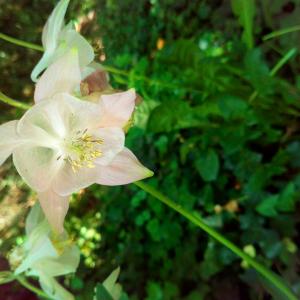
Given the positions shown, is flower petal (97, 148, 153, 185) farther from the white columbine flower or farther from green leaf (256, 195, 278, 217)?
green leaf (256, 195, 278, 217)

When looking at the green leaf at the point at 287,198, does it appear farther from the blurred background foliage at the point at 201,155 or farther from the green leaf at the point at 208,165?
the green leaf at the point at 208,165

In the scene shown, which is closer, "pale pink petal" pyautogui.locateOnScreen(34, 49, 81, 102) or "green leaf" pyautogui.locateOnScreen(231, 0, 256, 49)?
"pale pink petal" pyautogui.locateOnScreen(34, 49, 81, 102)

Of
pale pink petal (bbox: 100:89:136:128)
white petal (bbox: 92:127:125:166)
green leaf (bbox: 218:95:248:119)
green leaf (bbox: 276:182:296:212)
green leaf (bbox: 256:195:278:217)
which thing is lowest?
green leaf (bbox: 256:195:278:217)

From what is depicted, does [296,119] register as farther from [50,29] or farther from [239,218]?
[50,29]

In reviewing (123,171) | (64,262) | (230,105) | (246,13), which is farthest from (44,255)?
(246,13)

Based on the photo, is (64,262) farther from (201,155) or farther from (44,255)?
(201,155)

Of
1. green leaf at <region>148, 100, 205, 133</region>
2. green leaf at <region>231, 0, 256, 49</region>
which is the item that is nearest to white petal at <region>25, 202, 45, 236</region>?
green leaf at <region>148, 100, 205, 133</region>

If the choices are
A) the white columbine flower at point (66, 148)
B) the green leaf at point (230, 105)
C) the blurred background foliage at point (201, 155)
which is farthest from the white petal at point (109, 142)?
the green leaf at point (230, 105)
